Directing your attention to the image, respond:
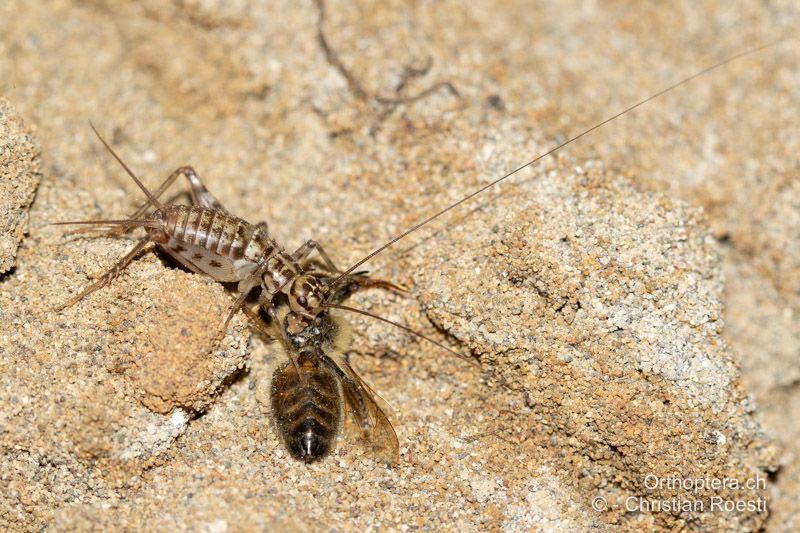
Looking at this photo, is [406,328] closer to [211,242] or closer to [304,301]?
[304,301]

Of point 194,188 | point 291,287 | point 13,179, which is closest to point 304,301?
point 291,287

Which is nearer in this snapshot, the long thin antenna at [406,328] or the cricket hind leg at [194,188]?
the long thin antenna at [406,328]

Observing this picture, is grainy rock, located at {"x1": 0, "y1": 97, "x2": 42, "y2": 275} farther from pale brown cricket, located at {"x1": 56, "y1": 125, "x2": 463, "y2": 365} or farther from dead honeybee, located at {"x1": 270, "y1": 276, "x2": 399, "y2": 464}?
dead honeybee, located at {"x1": 270, "y1": 276, "x2": 399, "y2": 464}

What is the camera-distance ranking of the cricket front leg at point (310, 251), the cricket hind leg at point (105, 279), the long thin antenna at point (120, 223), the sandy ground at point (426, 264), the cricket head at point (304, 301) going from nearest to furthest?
the sandy ground at point (426, 264) → the cricket hind leg at point (105, 279) → the long thin antenna at point (120, 223) → the cricket head at point (304, 301) → the cricket front leg at point (310, 251)

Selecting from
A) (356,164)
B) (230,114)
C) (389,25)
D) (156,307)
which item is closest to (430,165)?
(356,164)

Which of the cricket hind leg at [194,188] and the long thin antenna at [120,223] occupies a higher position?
the cricket hind leg at [194,188]

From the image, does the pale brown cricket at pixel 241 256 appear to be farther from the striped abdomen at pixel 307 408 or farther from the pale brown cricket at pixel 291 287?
the striped abdomen at pixel 307 408

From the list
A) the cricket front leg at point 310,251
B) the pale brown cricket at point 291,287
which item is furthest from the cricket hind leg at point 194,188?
the cricket front leg at point 310,251
